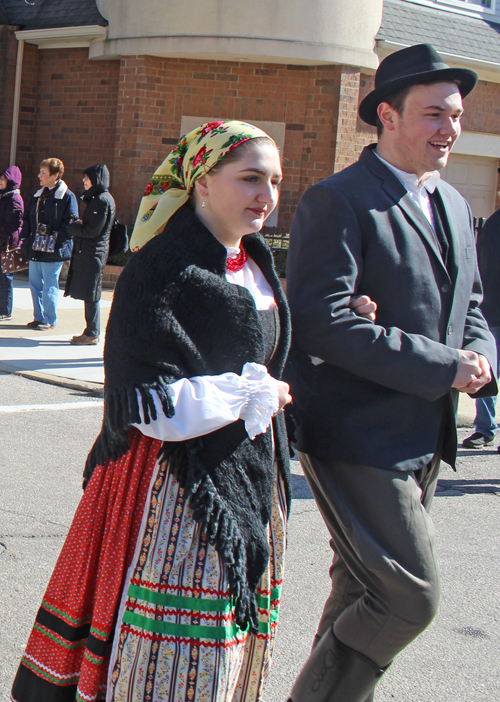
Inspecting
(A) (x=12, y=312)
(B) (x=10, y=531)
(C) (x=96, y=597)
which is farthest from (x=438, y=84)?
(A) (x=12, y=312)

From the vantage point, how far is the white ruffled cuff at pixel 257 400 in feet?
7.47

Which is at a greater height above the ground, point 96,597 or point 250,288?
point 250,288

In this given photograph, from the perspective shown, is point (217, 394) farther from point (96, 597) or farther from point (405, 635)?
point (405, 635)

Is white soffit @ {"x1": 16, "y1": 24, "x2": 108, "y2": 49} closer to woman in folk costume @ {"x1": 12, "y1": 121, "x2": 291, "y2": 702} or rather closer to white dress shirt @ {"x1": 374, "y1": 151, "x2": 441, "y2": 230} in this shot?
white dress shirt @ {"x1": 374, "y1": 151, "x2": 441, "y2": 230}

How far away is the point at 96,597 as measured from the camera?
7.45 ft

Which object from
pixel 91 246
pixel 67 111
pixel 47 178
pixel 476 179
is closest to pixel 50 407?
pixel 91 246

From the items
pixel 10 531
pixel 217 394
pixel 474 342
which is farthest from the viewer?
pixel 10 531

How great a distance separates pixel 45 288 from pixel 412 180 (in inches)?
321

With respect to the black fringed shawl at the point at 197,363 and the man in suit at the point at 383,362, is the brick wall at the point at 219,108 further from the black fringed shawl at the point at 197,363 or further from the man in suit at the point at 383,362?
the black fringed shawl at the point at 197,363

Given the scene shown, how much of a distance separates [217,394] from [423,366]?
61 centimetres

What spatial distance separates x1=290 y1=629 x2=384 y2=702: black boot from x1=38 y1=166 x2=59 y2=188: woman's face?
8547 millimetres

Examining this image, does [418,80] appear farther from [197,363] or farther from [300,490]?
[300,490]

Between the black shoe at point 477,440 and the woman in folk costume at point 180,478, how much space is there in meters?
4.59

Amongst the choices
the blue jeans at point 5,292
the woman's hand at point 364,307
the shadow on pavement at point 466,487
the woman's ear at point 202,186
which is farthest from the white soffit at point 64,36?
the woman's hand at point 364,307
